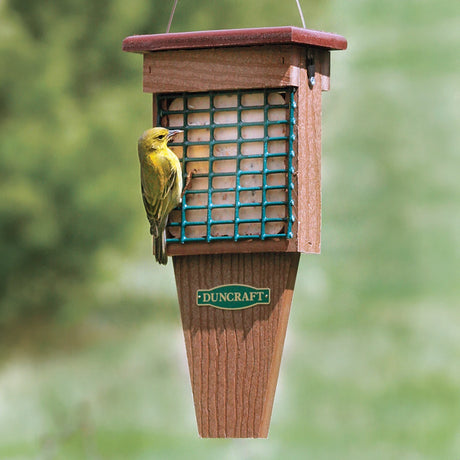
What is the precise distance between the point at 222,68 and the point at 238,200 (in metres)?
0.39

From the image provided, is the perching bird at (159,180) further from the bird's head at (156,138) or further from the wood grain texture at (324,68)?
the wood grain texture at (324,68)

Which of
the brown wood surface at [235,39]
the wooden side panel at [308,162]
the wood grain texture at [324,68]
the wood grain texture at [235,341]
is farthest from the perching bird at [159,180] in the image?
the wood grain texture at [324,68]

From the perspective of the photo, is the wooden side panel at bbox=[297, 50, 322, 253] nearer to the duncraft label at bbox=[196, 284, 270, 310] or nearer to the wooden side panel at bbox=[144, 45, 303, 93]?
the wooden side panel at bbox=[144, 45, 303, 93]

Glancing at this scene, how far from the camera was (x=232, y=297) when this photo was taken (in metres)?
3.16

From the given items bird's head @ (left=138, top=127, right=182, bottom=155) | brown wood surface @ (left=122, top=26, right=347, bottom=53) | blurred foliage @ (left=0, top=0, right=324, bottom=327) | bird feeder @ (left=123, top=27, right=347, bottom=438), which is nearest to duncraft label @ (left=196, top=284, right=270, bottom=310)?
bird feeder @ (left=123, top=27, right=347, bottom=438)

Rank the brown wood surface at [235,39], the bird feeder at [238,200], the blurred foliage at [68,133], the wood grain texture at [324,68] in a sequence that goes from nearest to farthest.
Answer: the brown wood surface at [235,39], the bird feeder at [238,200], the wood grain texture at [324,68], the blurred foliage at [68,133]

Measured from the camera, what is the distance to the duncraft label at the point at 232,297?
3133 millimetres

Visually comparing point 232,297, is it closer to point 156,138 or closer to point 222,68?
point 156,138

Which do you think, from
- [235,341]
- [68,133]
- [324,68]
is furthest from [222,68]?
[68,133]

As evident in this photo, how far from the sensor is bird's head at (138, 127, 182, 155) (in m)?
3.12

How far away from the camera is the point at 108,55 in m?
10.1

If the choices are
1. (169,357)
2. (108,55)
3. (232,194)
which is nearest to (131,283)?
(169,357)

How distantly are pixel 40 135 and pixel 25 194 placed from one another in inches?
20.4

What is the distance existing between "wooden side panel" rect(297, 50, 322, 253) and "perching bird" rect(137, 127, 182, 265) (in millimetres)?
364
